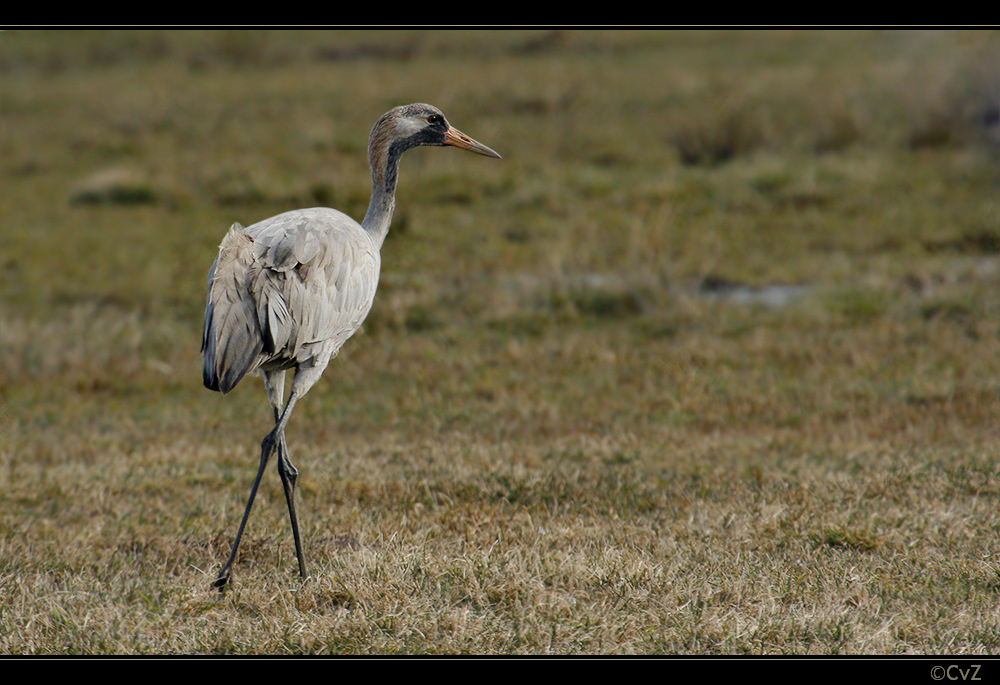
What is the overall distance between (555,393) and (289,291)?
12.3 feet

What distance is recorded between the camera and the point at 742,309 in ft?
33.5

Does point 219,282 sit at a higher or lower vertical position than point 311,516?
higher

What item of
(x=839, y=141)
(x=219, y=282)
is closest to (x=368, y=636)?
(x=219, y=282)

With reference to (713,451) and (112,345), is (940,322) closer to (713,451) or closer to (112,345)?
(713,451)

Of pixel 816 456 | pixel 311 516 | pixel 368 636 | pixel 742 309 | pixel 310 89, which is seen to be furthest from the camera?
pixel 310 89

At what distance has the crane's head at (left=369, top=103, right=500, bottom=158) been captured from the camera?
5.57 metres

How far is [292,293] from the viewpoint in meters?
4.82

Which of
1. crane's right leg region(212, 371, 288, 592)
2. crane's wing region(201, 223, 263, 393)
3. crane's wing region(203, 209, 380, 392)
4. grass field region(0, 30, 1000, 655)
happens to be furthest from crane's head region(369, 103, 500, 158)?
grass field region(0, 30, 1000, 655)

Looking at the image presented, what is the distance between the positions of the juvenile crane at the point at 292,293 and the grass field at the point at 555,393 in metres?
0.86

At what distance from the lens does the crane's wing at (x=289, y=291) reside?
4.60m

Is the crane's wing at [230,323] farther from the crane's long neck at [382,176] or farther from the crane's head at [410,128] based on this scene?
the crane's head at [410,128]

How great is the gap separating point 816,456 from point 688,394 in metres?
1.53

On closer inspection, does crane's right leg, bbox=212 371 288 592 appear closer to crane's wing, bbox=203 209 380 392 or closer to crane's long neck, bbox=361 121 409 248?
crane's wing, bbox=203 209 380 392
